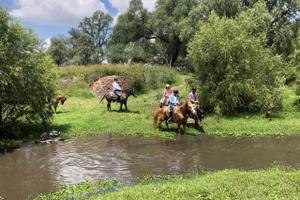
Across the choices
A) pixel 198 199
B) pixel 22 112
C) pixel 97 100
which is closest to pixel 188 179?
pixel 198 199

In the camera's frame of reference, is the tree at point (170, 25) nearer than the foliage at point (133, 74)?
No

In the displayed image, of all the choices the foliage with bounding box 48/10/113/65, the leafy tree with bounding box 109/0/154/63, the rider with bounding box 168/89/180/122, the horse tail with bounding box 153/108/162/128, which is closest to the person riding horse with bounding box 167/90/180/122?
the rider with bounding box 168/89/180/122

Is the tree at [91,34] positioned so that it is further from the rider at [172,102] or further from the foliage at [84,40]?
the rider at [172,102]

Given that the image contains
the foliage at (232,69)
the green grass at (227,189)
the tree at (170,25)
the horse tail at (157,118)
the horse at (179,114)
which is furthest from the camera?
the tree at (170,25)

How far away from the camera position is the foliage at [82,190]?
38.8 ft

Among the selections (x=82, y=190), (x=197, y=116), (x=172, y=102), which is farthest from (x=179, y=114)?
(x=82, y=190)

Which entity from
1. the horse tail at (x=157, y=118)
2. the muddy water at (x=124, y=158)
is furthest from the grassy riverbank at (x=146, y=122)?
the muddy water at (x=124, y=158)

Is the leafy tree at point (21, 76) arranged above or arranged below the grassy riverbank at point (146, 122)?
above

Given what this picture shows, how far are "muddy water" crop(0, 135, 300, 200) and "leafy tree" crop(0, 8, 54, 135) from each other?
2503mm

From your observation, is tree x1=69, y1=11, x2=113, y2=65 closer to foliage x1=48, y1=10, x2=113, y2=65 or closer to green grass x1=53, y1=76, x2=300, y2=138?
foliage x1=48, y1=10, x2=113, y2=65

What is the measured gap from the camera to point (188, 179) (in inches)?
496

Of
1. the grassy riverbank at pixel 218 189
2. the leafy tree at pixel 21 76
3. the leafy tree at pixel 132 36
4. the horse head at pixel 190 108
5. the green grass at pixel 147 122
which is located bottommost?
the grassy riverbank at pixel 218 189

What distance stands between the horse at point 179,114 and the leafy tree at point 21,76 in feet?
17.4

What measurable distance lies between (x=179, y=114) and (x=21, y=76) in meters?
7.28
